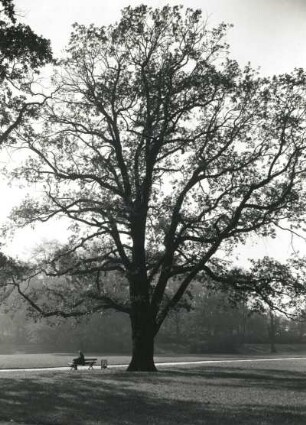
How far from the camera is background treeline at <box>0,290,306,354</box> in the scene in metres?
71.9

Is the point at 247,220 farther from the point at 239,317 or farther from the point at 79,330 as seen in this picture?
the point at 239,317

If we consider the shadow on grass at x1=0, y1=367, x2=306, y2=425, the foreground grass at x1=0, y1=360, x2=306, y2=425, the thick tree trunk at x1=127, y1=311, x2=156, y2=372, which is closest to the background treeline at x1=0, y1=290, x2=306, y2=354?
the thick tree trunk at x1=127, y1=311, x2=156, y2=372

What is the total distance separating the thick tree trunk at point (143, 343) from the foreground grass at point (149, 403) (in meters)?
6.47

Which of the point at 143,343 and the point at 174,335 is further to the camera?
the point at 174,335

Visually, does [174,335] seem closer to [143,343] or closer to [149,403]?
[143,343]

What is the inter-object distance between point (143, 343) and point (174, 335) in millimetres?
56105

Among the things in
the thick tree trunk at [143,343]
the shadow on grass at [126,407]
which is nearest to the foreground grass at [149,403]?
the shadow on grass at [126,407]

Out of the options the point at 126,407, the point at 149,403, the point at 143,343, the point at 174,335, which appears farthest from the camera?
the point at 174,335

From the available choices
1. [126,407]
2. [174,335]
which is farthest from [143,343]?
Answer: [174,335]

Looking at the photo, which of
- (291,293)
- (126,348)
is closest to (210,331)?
(126,348)

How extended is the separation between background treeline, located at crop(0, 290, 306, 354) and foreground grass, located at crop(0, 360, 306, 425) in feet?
172

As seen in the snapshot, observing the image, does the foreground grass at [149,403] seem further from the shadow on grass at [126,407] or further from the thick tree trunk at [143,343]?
the thick tree trunk at [143,343]

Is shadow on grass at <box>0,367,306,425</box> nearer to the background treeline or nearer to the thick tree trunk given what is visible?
the thick tree trunk

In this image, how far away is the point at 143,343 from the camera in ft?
83.5
